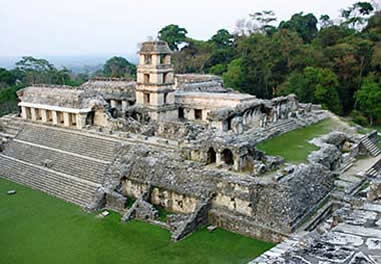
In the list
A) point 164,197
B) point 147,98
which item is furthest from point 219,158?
point 147,98

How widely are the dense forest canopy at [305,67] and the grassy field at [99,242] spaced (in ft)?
69.4

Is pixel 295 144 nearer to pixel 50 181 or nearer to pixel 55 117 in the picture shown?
pixel 50 181

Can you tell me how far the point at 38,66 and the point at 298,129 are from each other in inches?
1510

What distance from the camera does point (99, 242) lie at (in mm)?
13758

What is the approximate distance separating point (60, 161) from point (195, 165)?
299 inches

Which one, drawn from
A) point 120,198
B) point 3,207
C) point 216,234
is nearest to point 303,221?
point 216,234

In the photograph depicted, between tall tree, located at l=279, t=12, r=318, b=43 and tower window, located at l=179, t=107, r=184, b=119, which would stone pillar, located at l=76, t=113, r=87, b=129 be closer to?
tower window, located at l=179, t=107, r=184, b=119

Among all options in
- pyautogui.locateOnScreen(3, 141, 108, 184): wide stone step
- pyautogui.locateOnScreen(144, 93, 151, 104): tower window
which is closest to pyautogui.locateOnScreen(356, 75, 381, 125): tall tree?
pyautogui.locateOnScreen(144, 93, 151, 104): tower window

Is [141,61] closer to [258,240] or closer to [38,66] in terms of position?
[258,240]

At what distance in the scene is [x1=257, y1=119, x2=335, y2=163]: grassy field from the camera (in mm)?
18883

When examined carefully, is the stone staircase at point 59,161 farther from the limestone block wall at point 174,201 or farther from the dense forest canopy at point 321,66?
the dense forest canopy at point 321,66

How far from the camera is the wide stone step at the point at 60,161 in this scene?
1841 centimetres

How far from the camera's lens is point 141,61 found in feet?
81.8

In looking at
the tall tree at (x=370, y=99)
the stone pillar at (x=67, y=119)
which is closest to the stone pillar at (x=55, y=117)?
the stone pillar at (x=67, y=119)
